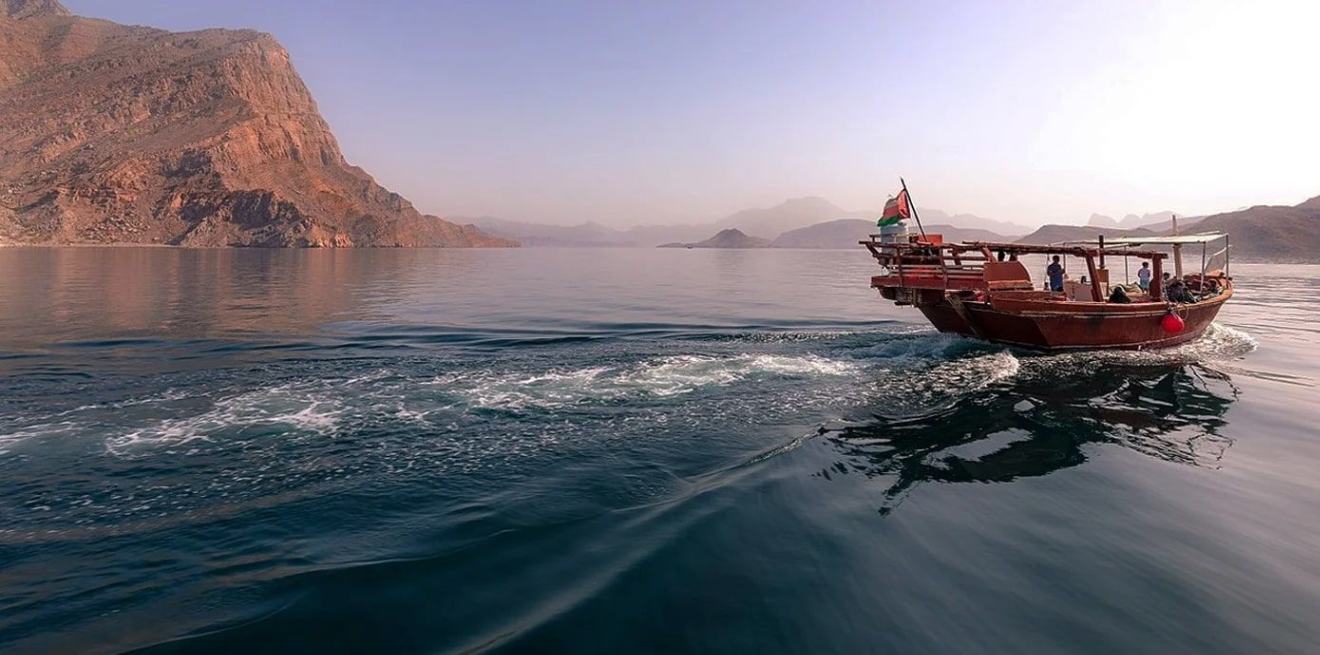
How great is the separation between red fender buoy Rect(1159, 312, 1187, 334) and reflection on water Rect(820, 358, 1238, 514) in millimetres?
5353

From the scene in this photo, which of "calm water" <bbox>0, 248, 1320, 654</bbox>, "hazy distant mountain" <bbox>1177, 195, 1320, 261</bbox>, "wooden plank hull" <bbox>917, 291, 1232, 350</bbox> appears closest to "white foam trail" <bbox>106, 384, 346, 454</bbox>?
"calm water" <bbox>0, 248, 1320, 654</bbox>

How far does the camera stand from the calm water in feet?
19.3

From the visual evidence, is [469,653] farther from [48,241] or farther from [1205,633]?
[48,241]

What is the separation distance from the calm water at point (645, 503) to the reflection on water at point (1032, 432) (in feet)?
0.29

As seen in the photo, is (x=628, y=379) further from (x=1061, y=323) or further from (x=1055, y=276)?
(x=1055, y=276)

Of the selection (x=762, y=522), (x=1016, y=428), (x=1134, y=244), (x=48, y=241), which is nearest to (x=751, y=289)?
(x=1134, y=244)

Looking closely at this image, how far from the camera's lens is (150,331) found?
2222cm

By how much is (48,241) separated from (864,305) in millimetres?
198857

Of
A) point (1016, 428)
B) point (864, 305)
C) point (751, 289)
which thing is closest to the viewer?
point (1016, 428)

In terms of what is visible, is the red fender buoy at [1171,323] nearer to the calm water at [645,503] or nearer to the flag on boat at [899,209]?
the calm water at [645,503]

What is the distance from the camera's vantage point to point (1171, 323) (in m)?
21.7

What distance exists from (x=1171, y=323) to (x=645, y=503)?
2329 cm

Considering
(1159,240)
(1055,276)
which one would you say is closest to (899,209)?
(1055,276)

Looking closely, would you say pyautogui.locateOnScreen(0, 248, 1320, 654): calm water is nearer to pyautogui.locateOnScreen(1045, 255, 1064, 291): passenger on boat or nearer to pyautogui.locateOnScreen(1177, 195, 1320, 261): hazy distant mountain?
pyautogui.locateOnScreen(1045, 255, 1064, 291): passenger on boat
